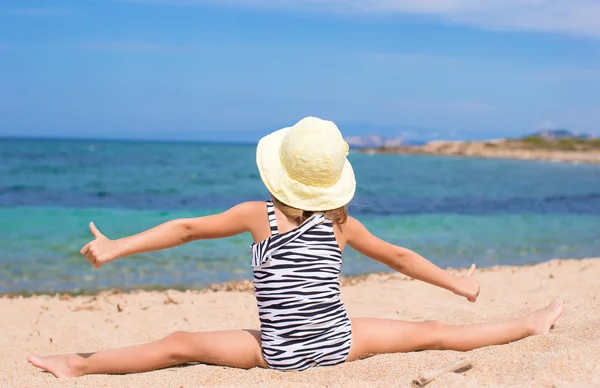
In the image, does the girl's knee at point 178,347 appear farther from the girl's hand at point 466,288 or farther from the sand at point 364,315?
the girl's hand at point 466,288

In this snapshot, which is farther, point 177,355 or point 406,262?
point 406,262

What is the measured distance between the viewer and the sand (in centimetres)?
278

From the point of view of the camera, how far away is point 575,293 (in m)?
5.31

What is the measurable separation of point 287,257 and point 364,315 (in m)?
2.20

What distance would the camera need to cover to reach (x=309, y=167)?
3.03 m

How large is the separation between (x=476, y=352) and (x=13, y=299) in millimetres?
4274

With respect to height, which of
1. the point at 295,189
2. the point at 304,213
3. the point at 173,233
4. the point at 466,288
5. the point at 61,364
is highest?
the point at 295,189

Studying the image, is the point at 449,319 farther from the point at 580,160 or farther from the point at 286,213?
the point at 580,160

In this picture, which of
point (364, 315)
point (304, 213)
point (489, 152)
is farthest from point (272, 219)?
point (489, 152)

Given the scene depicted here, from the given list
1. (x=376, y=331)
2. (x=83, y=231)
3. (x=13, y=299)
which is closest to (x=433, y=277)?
(x=376, y=331)

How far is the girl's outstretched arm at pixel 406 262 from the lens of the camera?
3.34 m

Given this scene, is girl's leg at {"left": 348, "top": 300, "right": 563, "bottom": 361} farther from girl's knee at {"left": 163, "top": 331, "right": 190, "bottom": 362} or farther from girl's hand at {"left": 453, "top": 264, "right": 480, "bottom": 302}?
girl's knee at {"left": 163, "top": 331, "right": 190, "bottom": 362}

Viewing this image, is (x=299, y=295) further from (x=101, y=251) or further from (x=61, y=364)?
(x=61, y=364)

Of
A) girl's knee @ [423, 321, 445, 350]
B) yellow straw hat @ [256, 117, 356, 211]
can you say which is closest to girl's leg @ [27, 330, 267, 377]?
yellow straw hat @ [256, 117, 356, 211]
